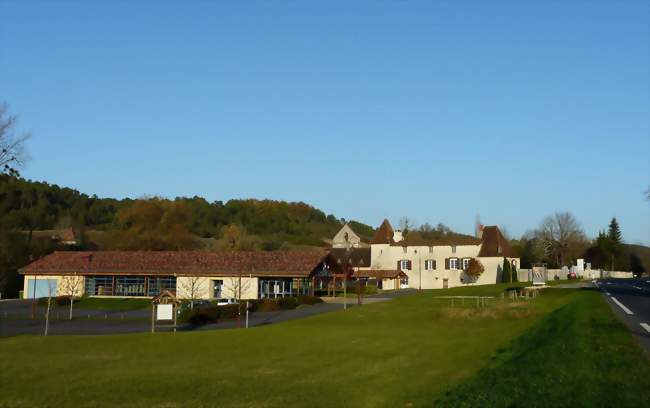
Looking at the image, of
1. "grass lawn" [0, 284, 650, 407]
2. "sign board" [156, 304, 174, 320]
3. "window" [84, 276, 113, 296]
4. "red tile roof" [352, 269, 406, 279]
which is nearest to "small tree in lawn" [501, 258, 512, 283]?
"red tile roof" [352, 269, 406, 279]

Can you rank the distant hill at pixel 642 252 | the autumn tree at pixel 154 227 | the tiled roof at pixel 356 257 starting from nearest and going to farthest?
the tiled roof at pixel 356 257
the autumn tree at pixel 154 227
the distant hill at pixel 642 252

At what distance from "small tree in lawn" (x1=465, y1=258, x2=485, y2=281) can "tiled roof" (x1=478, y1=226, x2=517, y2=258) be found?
173 cm

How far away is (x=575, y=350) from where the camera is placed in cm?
1744

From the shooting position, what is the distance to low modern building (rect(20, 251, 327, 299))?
198 ft

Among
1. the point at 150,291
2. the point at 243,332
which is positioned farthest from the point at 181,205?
the point at 243,332

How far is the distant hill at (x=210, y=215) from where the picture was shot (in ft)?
396

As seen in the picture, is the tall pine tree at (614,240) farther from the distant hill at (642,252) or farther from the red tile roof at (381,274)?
the red tile roof at (381,274)

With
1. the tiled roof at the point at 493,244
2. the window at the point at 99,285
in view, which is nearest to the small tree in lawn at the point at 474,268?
the tiled roof at the point at 493,244

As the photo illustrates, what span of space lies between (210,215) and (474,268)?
267 feet

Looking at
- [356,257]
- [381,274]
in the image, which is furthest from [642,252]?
[381,274]

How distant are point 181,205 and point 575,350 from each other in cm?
9354

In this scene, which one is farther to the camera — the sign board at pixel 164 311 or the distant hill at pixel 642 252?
the distant hill at pixel 642 252

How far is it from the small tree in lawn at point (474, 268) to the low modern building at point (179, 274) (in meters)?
23.4

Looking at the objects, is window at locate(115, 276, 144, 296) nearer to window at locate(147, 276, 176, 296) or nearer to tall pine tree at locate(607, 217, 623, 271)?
window at locate(147, 276, 176, 296)
